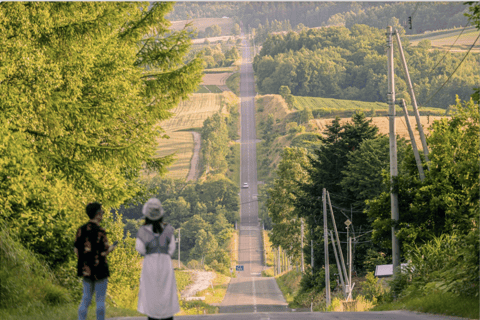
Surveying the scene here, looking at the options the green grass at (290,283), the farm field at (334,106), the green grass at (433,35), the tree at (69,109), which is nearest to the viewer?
the tree at (69,109)

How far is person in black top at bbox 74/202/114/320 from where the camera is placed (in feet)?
23.4

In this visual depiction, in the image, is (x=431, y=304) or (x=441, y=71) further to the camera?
(x=441, y=71)

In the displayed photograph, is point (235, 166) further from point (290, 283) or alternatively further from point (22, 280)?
point (22, 280)

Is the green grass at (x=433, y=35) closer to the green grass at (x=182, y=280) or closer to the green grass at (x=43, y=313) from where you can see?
the green grass at (x=182, y=280)

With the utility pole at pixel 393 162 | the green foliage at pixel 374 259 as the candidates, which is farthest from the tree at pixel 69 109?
the green foliage at pixel 374 259

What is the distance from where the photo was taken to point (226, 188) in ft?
482

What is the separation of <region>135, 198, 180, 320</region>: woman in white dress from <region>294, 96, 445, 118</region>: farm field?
511 feet

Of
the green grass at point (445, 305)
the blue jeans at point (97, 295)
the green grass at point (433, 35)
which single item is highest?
the green grass at point (433, 35)

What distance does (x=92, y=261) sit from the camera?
716 cm

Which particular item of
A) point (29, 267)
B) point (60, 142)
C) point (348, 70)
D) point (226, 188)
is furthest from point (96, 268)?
point (348, 70)

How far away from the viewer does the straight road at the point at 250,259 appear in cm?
5344

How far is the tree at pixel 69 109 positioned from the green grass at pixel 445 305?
23.2ft

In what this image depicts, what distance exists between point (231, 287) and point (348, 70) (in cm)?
11075

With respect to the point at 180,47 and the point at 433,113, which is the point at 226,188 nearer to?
the point at 433,113
